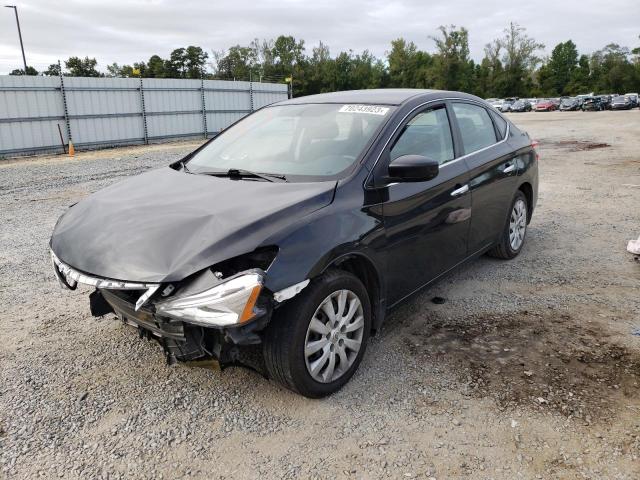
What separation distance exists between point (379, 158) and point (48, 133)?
54.8 ft

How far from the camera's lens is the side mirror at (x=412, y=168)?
306 centimetres

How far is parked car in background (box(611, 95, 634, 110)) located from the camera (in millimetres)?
48406

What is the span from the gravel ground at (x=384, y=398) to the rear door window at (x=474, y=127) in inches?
48.3

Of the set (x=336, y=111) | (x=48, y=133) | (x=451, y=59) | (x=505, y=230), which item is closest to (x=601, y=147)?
(x=505, y=230)

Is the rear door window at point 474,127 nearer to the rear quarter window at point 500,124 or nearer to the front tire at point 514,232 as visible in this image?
the rear quarter window at point 500,124

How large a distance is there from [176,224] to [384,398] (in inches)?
58.9

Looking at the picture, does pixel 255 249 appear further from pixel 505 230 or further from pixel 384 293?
pixel 505 230

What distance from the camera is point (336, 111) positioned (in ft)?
12.2

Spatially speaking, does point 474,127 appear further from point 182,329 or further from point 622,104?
point 622,104

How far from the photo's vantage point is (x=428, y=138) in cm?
370

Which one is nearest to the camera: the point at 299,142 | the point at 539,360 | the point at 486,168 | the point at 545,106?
the point at 539,360

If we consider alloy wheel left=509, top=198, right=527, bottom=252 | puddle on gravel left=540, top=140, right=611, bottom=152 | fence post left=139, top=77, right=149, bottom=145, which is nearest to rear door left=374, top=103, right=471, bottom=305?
alloy wheel left=509, top=198, right=527, bottom=252

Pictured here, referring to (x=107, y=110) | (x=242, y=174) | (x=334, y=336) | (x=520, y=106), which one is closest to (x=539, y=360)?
(x=334, y=336)

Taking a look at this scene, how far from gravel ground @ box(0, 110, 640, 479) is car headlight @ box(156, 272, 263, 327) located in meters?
0.68
